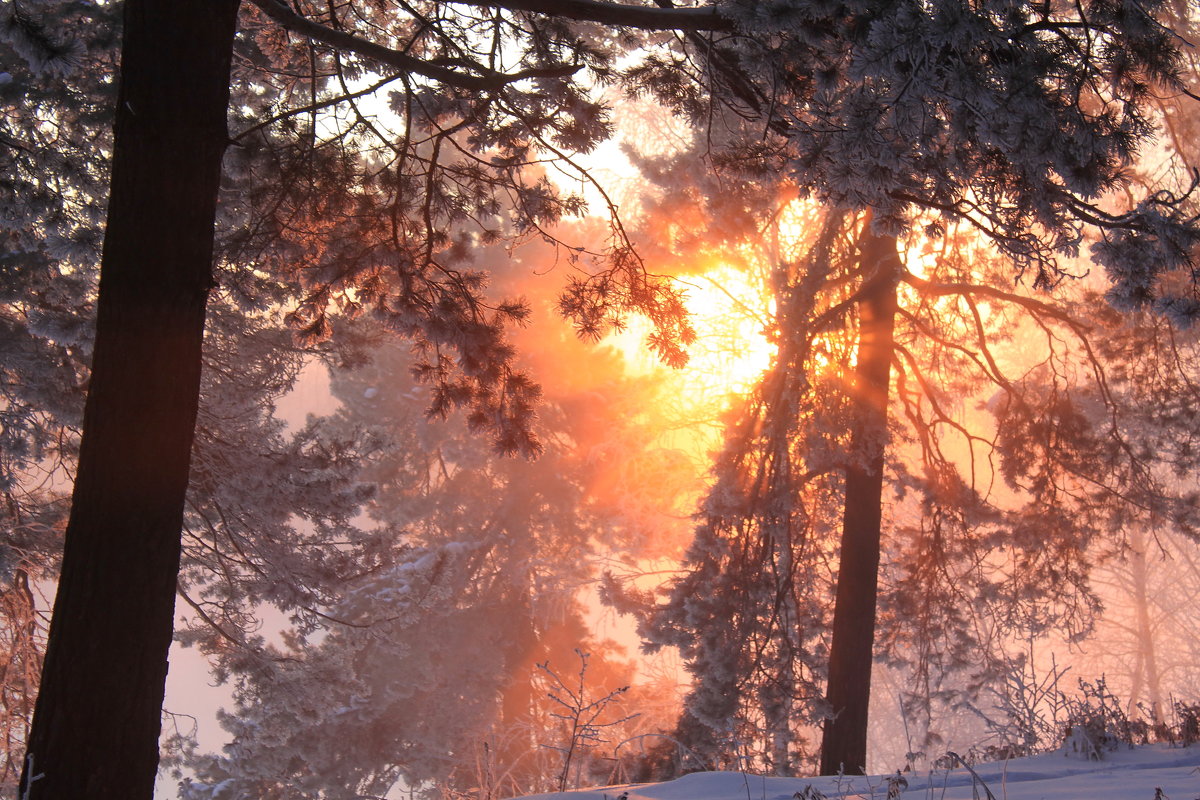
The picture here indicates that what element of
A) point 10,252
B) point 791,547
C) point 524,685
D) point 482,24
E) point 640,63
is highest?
point 482,24

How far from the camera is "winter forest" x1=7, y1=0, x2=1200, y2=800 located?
3.68m

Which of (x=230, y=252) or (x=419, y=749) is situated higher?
(x=230, y=252)

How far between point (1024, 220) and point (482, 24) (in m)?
4.02

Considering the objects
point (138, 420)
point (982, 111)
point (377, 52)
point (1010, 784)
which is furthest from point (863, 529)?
point (138, 420)

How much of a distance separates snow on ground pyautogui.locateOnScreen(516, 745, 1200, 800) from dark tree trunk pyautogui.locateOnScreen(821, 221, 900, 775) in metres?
3.51

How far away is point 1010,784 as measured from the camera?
14.3ft

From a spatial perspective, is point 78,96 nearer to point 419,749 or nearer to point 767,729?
point 767,729

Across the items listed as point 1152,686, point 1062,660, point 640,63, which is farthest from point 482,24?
point 1062,660

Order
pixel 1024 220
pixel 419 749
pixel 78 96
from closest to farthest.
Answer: pixel 1024 220 < pixel 78 96 < pixel 419 749

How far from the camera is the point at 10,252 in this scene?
8.46m

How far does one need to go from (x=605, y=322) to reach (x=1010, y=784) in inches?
156

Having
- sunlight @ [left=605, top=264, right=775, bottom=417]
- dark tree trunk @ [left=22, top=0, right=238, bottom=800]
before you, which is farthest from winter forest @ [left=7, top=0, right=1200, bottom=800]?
sunlight @ [left=605, top=264, right=775, bottom=417]

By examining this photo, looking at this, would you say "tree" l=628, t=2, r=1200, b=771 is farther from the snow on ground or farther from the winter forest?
the snow on ground

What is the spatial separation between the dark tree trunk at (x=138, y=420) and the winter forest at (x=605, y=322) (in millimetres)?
15
